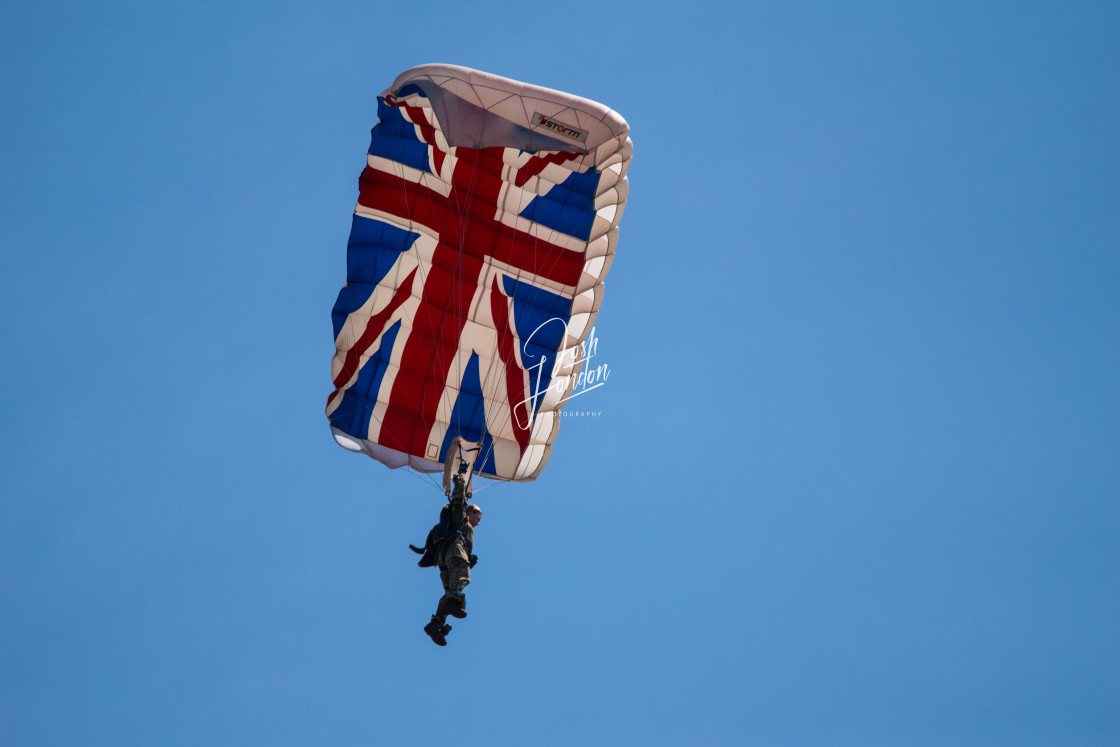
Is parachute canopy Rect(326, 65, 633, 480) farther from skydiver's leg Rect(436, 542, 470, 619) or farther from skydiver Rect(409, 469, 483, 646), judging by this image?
skydiver's leg Rect(436, 542, 470, 619)

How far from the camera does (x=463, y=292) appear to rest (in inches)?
630

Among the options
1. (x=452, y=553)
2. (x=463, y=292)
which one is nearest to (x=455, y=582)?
(x=452, y=553)

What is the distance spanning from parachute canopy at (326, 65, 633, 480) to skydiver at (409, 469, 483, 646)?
124 cm

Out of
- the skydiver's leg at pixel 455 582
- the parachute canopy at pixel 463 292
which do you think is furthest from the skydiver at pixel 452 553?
the parachute canopy at pixel 463 292

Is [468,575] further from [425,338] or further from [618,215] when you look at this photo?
[618,215]

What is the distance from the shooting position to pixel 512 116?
13945mm

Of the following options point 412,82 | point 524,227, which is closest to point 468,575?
point 524,227

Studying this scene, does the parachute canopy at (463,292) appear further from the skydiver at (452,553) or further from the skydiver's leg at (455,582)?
the skydiver's leg at (455,582)

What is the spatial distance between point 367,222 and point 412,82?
218 cm

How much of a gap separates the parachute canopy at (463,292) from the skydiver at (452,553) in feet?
4.08

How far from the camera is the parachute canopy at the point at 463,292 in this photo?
50.8 ft

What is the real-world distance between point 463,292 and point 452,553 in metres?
3.59

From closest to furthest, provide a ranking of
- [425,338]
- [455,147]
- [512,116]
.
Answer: [512,116] < [455,147] < [425,338]

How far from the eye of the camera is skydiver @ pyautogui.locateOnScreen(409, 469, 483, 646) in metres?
13.8
